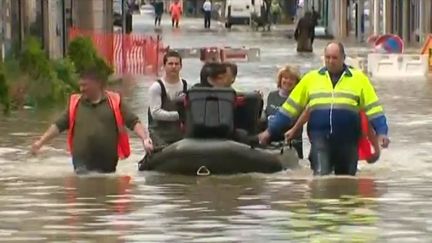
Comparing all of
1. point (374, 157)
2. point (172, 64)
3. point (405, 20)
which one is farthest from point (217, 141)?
point (405, 20)

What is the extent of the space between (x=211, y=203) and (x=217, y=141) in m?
2.04

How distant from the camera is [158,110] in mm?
16016

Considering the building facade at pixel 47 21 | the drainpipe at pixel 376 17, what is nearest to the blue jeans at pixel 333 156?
the building facade at pixel 47 21

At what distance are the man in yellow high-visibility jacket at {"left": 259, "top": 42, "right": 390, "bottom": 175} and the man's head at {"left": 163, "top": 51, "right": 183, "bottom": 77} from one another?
4.71ft

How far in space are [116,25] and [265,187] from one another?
1615 inches

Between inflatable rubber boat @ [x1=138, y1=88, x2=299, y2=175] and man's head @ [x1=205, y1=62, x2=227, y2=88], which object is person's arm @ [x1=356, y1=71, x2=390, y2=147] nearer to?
inflatable rubber boat @ [x1=138, y1=88, x2=299, y2=175]

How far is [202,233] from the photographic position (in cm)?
1161

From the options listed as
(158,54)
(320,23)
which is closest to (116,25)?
(158,54)

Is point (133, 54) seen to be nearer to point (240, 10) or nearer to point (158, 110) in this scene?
point (158, 110)

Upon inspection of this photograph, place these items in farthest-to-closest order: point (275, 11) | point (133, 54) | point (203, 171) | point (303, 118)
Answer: point (275, 11), point (133, 54), point (203, 171), point (303, 118)

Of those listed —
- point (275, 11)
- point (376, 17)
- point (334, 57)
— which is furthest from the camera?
point (275, 11)

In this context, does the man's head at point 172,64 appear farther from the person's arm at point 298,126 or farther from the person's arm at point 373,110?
the person's arm at point 373,110

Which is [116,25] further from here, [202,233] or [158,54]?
[202,233]

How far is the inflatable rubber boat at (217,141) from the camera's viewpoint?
1547cm
